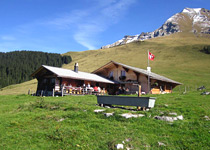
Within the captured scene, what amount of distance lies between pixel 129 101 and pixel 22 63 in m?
123

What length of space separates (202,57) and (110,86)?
60.8m

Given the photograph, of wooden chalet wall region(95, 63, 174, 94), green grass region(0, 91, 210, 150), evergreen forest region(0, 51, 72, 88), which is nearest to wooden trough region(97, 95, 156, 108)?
green grass region(0, 91, 210, 150)

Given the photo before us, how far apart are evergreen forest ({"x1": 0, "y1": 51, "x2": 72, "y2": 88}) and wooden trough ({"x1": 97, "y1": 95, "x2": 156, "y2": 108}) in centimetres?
9592

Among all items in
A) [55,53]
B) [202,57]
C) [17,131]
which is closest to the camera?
[17,131]

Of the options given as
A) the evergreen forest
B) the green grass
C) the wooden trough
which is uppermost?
the evergreen forest

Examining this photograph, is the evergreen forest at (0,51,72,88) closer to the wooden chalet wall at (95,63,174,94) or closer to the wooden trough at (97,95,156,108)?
the wooden chalet wall at (95,63,174,94)

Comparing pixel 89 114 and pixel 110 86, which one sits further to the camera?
pixel 110 86

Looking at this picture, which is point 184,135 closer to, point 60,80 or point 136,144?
point 136,144

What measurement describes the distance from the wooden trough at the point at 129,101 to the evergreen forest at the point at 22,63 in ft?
315

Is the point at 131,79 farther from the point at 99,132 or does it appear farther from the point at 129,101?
the point at 99,132

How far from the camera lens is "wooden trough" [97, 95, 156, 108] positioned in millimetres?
10527

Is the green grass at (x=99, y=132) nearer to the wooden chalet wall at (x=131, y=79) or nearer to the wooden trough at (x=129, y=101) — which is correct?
the wooden trough at (x=129, y=101)

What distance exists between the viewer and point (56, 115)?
32.4 feet

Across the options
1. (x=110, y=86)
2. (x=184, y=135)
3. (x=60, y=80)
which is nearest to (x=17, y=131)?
(x=184, y=135)
